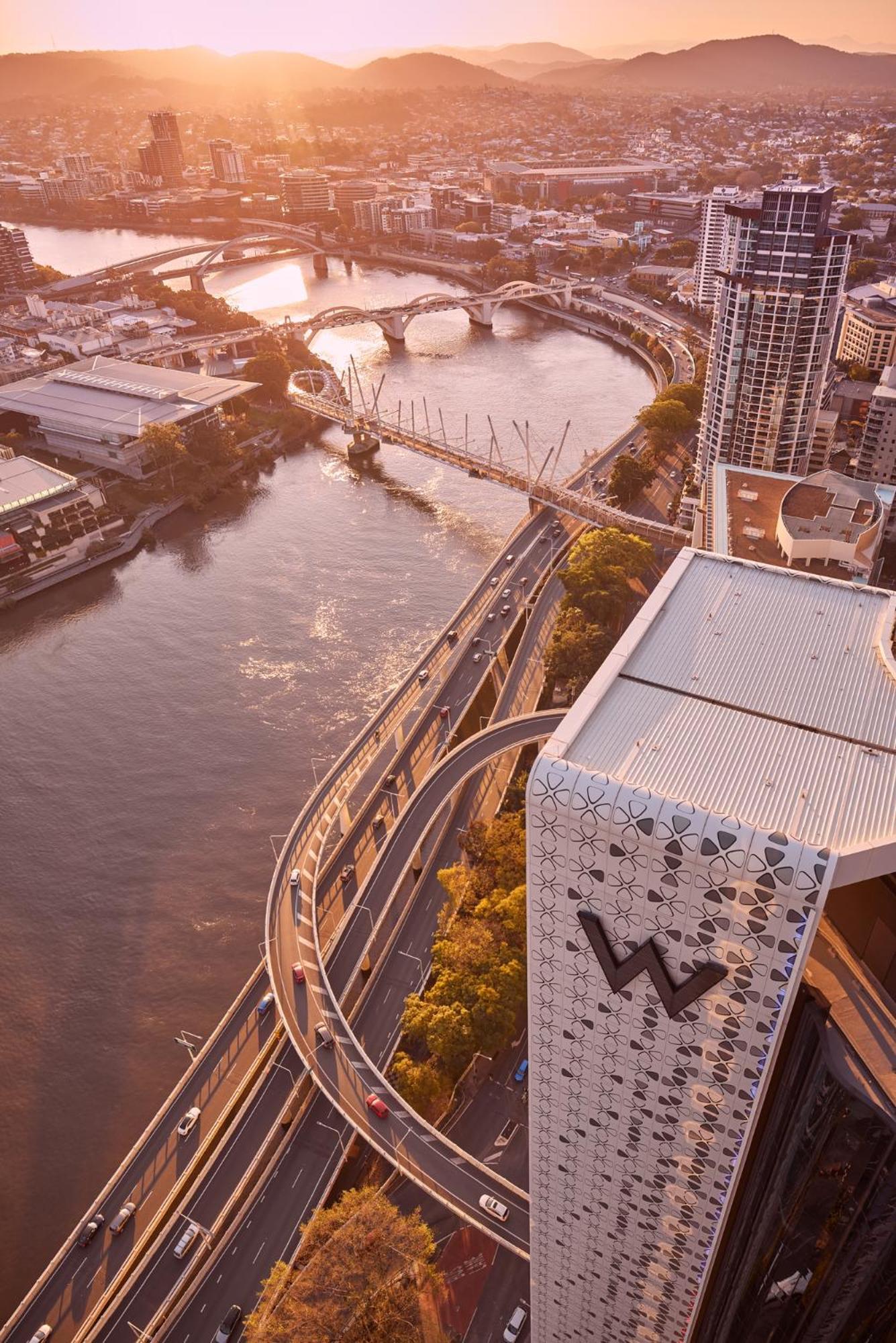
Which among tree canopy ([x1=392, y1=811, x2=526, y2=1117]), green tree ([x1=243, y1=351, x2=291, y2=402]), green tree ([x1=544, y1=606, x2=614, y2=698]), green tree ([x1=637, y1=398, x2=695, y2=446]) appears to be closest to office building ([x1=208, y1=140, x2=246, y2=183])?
green tree ([x1=243, y1=351, x2=291, y2=402])

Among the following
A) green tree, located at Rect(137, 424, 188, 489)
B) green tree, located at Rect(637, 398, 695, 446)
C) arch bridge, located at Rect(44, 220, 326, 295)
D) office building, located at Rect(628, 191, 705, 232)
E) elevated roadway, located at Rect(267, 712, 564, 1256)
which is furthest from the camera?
office building, located at Rect(628, 191, 705, 232)

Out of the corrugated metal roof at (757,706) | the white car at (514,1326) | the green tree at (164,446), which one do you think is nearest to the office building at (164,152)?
the green tree at (164,446)

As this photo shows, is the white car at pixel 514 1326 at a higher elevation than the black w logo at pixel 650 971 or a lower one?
lower

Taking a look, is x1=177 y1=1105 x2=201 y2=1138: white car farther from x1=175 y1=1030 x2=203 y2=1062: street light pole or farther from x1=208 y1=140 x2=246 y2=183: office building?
x1=208 y1=140 x2=246 y2=183: office building

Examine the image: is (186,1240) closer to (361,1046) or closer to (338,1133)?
(338,1133)

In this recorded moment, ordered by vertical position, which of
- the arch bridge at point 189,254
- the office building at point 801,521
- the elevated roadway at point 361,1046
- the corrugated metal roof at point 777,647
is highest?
the corrugated metal roof at point 777,647

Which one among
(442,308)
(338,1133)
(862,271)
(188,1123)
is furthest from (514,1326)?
(862,271)

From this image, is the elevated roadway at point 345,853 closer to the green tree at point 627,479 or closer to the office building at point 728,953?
the green tree at point 627,479
